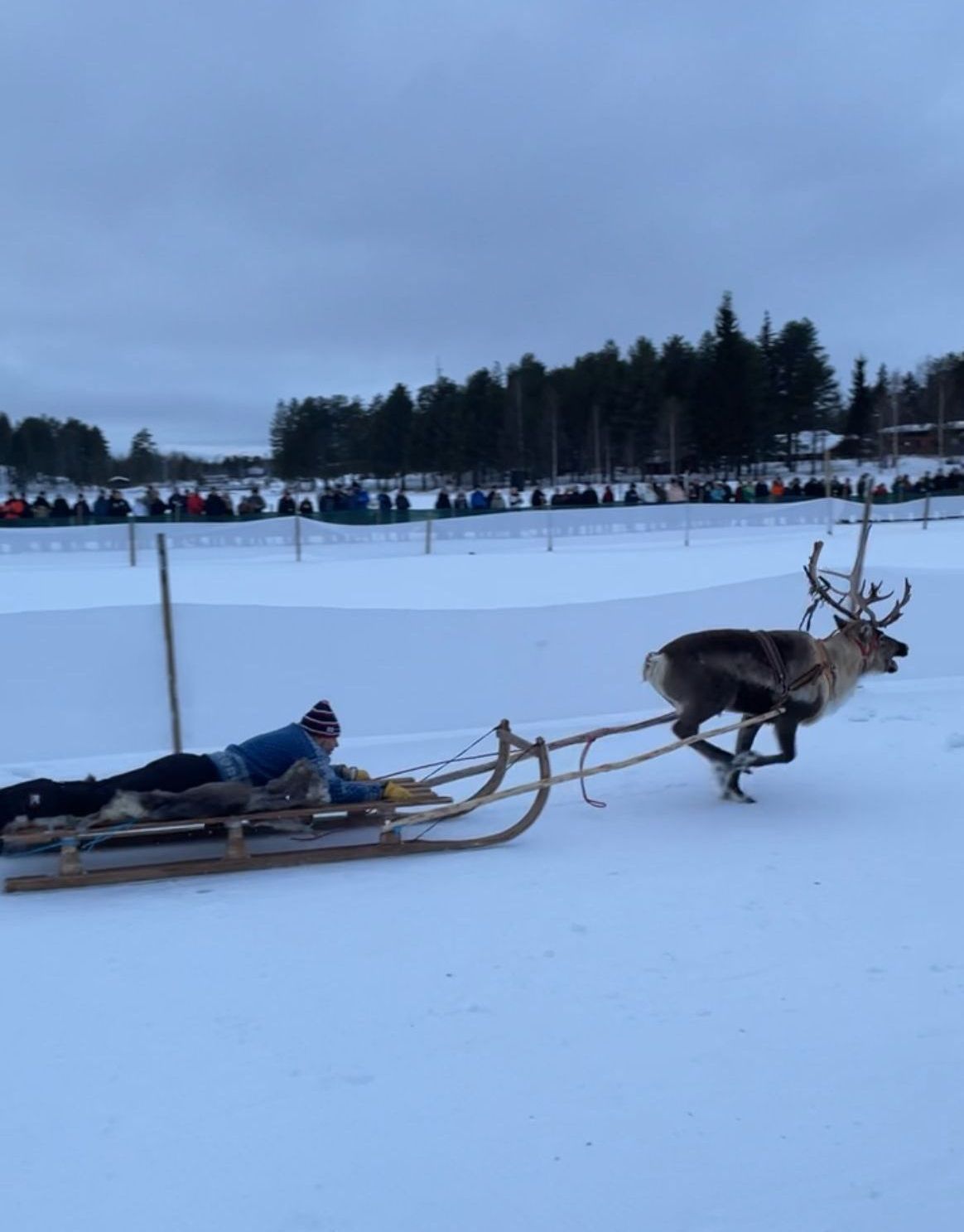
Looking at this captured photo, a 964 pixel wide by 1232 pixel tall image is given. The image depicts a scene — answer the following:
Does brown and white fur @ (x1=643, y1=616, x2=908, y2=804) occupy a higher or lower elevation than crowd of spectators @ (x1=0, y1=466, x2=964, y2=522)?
lower

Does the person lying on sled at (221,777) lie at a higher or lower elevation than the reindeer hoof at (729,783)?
higher

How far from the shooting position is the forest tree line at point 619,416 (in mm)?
56625

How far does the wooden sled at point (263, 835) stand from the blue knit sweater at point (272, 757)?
219 mm

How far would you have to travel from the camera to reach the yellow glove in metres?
5.95

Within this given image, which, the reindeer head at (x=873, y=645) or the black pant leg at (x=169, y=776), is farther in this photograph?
the reindeer head at (x=873, y=645)

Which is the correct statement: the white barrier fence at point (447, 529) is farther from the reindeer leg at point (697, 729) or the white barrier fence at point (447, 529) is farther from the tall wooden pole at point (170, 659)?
the reindeer leg at point (697, 729)

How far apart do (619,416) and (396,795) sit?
5736 cm

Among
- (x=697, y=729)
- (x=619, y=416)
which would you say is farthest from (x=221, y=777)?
(x=619, y=416)

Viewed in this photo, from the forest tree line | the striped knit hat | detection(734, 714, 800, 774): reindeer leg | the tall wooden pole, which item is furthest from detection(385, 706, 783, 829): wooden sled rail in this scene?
the forest tree line

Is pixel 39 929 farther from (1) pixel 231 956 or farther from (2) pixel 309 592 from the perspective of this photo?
(2) pixel 309 592

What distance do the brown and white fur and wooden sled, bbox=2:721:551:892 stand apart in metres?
1.14

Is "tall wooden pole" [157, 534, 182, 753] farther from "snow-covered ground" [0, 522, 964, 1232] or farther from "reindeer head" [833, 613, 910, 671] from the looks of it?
"reindeer head" [833, 613, 910, 671]

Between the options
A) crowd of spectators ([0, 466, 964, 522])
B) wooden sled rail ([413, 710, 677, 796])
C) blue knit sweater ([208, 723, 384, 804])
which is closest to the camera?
blue knit sweater ([208, 723, 384, 804])

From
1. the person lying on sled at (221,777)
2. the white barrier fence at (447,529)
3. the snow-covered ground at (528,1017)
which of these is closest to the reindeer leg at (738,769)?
the snow-covered ground at (528,1017)
